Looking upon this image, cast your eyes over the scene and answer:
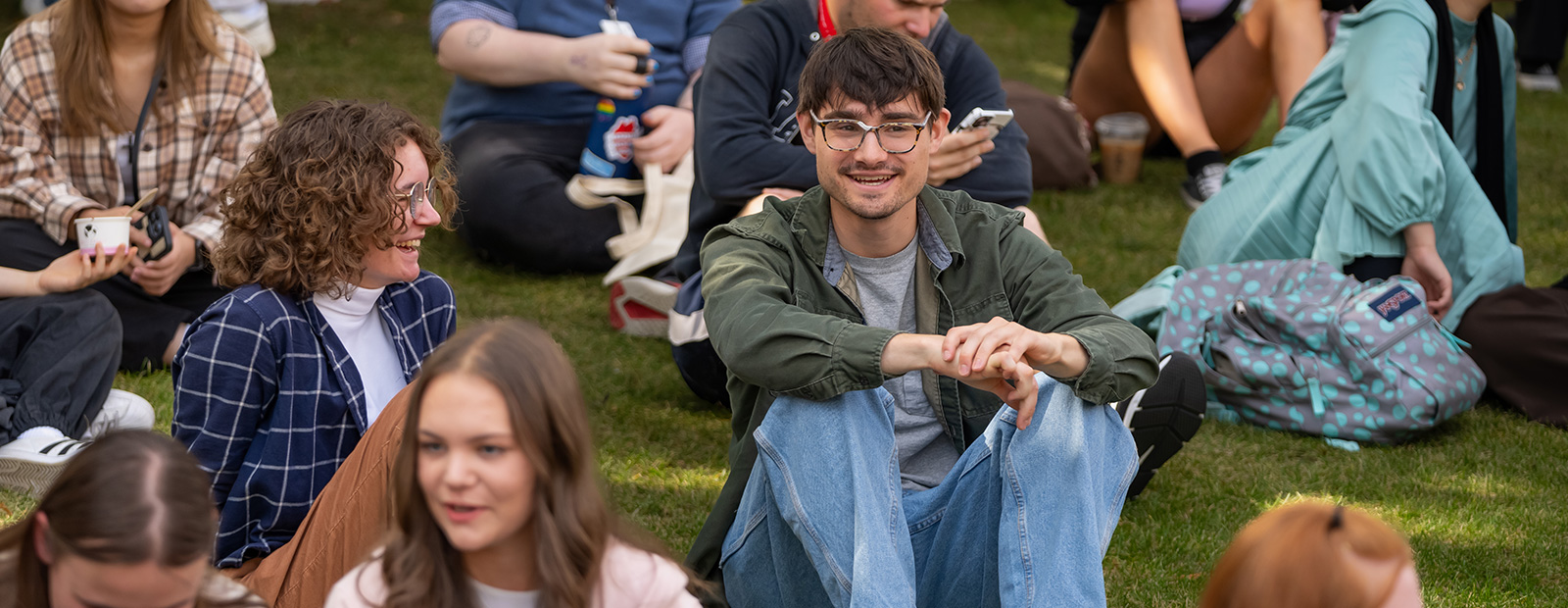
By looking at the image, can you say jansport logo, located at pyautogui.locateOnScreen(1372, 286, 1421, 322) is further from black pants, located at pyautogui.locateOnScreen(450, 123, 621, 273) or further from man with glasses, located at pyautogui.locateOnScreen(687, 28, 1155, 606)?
black pants, located at pyautogui.locateOnScreen(450, 123, 621, 273)

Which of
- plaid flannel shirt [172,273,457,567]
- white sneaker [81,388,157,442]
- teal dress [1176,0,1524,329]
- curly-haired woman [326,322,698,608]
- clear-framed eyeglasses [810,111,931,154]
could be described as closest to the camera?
curly-haired woman [326,322,698,608]

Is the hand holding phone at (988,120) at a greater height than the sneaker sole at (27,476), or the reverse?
the hand holding phone at (988,120)

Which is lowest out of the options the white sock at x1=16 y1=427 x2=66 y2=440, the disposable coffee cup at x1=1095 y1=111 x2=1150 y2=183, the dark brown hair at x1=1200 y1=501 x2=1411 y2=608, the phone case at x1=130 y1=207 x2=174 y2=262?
the disposable coffee cup at x1=1095 y1=111 x2=1150 y2=183

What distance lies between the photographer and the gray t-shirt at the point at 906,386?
270cm

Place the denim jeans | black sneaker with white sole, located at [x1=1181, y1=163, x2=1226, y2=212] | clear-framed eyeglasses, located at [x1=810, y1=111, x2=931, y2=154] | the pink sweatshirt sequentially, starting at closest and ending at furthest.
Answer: the pink sweatshirt
the denim jeans
clear-framed eyeglasses, located at [x1=810, y1=111, x2=931, y2=154]
black sneaker with white sole, located at [x1=1181, y1=163, x2=1226, y2=212]

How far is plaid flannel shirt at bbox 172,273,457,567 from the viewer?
2383mm

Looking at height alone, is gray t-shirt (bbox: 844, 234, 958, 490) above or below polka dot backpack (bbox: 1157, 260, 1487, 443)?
above

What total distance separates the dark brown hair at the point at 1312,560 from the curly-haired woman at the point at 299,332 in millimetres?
1424

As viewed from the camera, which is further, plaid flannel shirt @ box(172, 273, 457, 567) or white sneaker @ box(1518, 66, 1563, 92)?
white sneaker @ box(1518, 66, 1563, 92)

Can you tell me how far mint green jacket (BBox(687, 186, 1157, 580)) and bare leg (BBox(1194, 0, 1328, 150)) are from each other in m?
3.53

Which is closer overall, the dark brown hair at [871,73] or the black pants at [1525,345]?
the dark brown hair at [871,73]

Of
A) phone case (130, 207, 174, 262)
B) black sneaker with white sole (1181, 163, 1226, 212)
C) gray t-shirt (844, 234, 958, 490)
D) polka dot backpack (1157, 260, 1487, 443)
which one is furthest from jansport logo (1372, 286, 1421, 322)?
phone case (130, 207, 174, 262)

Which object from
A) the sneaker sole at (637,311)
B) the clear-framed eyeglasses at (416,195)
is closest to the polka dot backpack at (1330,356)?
the sneaker sole at (637,311)

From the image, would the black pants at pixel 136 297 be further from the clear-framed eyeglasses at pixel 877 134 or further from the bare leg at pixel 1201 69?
the bare leg at pixel 1201 69
